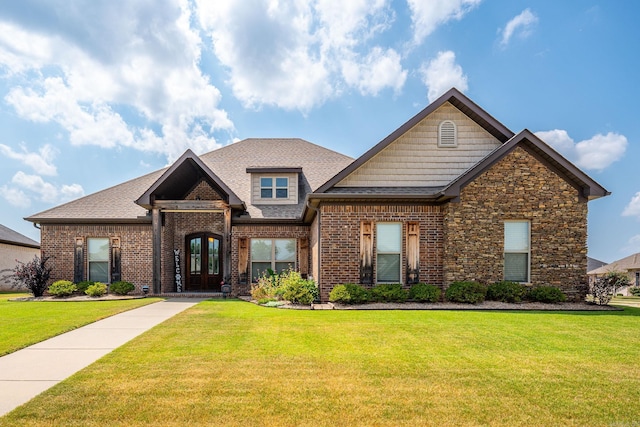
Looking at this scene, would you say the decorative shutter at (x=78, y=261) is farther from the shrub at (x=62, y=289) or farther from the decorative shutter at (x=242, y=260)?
the decorative shutter at (x=242, y=260)

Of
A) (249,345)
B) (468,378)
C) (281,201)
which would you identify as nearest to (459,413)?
(468,378)

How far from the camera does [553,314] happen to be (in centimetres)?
1005

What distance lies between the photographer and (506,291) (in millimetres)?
11648

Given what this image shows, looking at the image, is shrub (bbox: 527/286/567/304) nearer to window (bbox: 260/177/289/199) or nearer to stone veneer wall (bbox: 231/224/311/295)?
stone veneer wall (bbox: 231/224/311/295)

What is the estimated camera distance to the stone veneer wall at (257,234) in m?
16.1

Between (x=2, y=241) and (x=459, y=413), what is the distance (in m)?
28.0

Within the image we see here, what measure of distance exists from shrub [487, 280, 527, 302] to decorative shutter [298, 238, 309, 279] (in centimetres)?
723

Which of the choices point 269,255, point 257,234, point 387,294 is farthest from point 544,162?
point 257,234

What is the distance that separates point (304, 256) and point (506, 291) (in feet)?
25.7

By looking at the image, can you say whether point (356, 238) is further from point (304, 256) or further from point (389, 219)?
point (304, 256)

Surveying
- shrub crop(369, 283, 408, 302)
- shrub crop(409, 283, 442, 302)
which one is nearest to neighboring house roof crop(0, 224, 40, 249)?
shrub crop(369, 283, 408, 302)

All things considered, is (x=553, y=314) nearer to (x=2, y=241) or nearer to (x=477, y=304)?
(x=477, y=304)

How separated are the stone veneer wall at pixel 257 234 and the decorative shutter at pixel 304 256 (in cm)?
13

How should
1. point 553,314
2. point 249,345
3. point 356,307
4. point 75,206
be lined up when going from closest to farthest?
point 249,345 → point 553,314 → point 356,307 → point 75,206
